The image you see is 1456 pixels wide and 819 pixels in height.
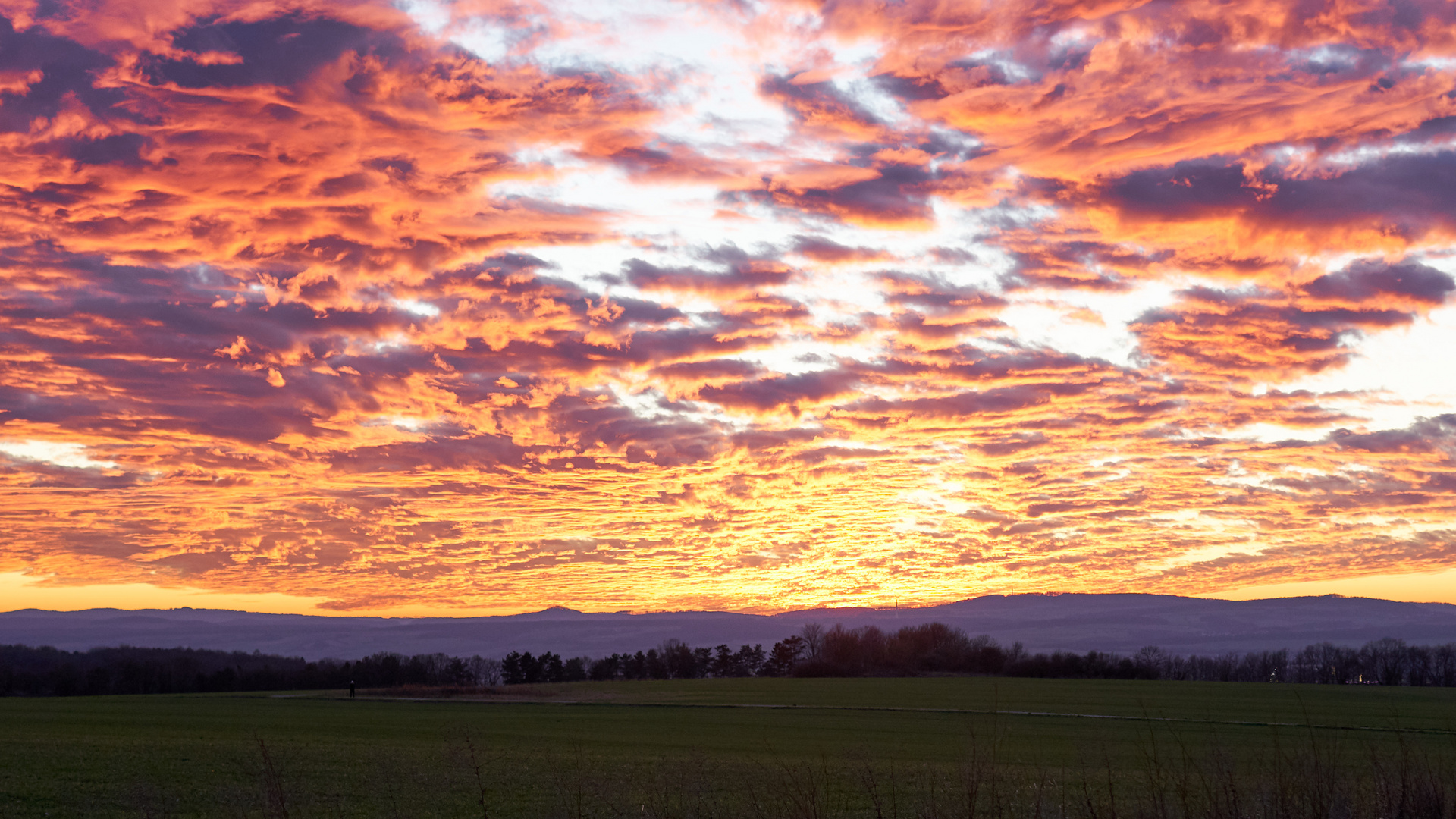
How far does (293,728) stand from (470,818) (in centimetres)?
4047

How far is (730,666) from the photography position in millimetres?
183750

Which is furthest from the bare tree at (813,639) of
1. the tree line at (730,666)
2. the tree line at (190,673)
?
the tree line at (190,673)

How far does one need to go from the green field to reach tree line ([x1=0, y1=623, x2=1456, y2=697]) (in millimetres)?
36096

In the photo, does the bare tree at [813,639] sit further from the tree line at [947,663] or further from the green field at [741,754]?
the green field at [741,754]

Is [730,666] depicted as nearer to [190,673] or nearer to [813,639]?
[813,639]

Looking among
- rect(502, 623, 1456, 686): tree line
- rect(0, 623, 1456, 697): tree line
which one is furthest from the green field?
rect(0, 623, 1456, 697): tree line

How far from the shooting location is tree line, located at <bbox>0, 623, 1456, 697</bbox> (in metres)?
136

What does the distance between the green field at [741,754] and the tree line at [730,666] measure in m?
36.1

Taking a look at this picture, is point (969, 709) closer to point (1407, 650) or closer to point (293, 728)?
point (293, 728)

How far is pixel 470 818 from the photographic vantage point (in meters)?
23.9

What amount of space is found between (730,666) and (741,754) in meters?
145

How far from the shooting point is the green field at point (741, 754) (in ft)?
36.6

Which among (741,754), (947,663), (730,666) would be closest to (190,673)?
(730,666)

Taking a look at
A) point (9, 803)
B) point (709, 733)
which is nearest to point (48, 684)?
point (709, 733)
